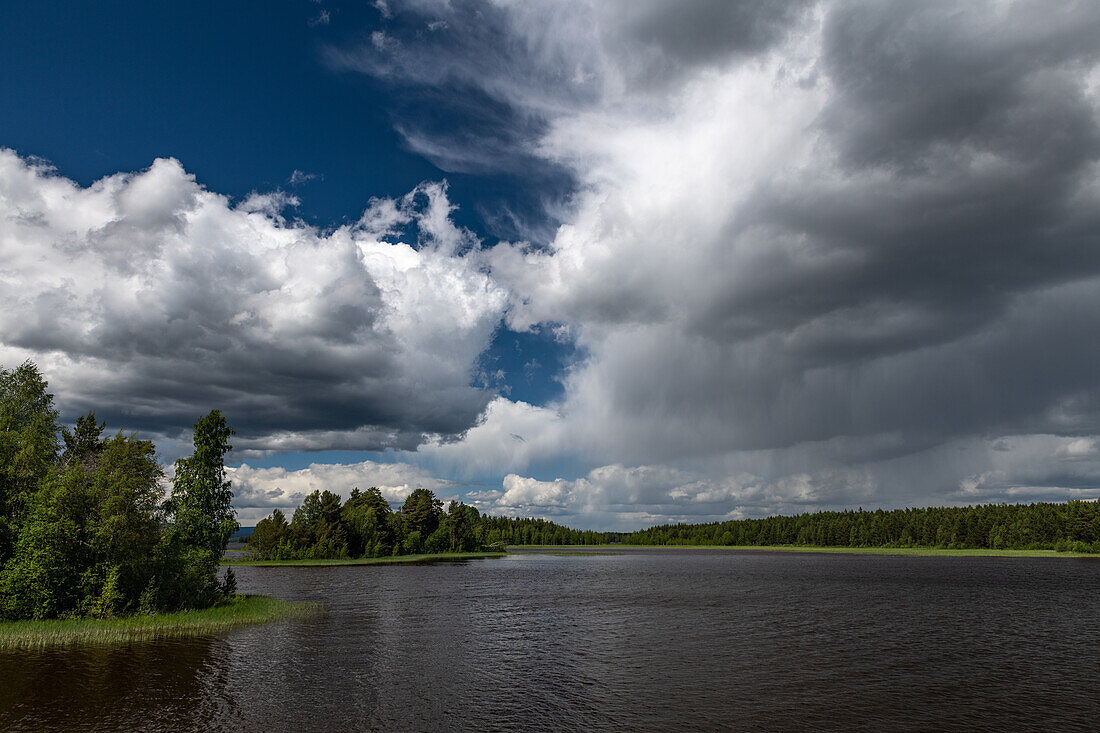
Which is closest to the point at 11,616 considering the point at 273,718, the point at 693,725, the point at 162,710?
the point at 162,710

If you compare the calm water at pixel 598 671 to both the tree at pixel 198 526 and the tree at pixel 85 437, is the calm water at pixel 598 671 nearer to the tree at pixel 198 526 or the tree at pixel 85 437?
the tree at pixel 198 526

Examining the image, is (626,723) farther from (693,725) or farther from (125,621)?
(125,621)

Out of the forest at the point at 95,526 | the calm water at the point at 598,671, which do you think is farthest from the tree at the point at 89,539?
the calm water at the point at 598,671

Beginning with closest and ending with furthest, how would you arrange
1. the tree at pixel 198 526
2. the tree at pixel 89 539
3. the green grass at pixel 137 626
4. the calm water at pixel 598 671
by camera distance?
the calm water at pixel 598 671
the green grass at pixel 137 626
the tree at pixel 89 539
the tree at pixel 198 526

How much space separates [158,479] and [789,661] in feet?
218

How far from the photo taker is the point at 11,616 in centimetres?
5978

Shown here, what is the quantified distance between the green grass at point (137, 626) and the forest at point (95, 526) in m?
2.68

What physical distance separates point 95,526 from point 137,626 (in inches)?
440

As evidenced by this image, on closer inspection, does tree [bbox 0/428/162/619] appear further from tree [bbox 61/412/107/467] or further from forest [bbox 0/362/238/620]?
tree [bbox 61/412/107/467]

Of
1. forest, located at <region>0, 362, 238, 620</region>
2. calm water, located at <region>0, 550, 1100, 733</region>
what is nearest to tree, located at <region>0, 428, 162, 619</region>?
forest, located at <region>0, 362, 238, 620</region>

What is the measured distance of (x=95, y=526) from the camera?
199 feet

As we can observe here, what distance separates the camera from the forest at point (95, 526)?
195 feet

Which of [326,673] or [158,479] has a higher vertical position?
[158,479]

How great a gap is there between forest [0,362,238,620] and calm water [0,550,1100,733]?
11.0 meters
